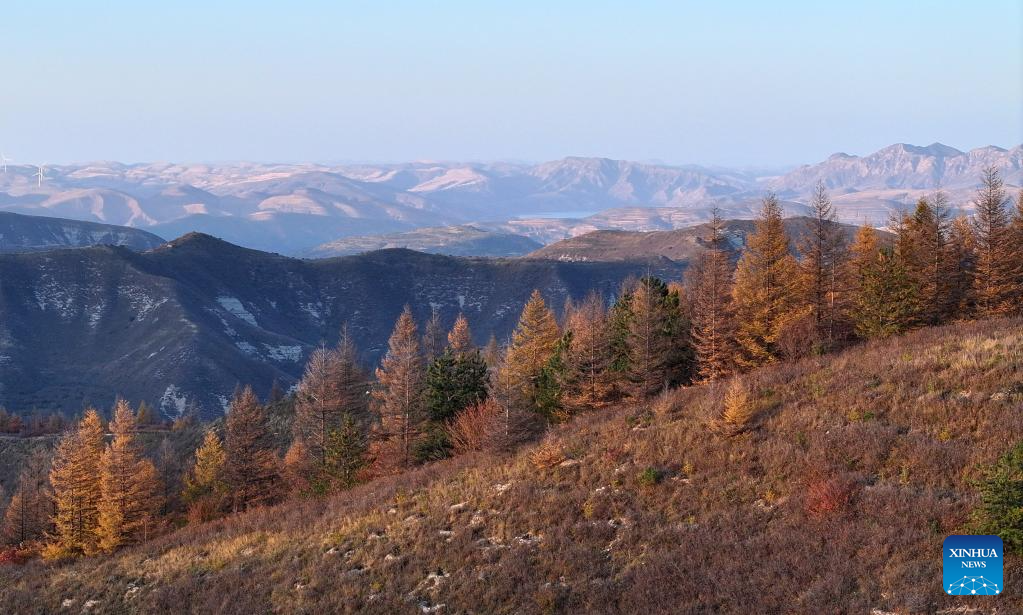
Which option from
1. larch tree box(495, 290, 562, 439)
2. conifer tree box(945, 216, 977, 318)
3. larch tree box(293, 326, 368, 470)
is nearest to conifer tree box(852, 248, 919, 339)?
conifer tree box(945, 216, 977, 318)

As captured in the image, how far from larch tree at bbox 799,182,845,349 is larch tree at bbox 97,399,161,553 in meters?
41.3

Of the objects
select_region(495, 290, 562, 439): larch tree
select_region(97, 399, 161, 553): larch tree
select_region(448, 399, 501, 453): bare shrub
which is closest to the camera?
select_region(448, 399, 501, 453): bare shrub

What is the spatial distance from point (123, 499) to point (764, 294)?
1584 inches

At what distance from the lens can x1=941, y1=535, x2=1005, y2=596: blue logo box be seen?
13359 millimetres

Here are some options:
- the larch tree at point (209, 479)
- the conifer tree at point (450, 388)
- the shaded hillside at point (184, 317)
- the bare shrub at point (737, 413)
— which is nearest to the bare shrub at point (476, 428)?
the conifer tree at point (450, 388)

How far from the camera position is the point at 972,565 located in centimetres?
1401

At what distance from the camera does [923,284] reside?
3850 centimetres

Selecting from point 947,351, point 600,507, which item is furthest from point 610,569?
point 947,351

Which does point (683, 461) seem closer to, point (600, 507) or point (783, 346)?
point (600, 507)

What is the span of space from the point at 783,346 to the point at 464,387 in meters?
19.5

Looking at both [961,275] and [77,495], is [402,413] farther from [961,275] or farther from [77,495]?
[961,275]

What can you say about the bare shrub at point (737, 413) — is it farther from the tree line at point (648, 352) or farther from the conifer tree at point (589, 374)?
the conifer tree at point (589, 374)

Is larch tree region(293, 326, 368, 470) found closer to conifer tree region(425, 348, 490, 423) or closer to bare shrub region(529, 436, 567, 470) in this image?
conifer tree region(425, 348, 490, 423)

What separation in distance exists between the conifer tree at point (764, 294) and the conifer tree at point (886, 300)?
3828mm
